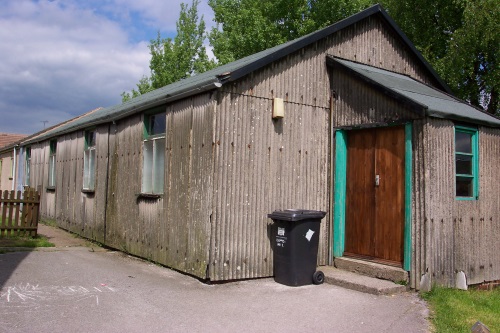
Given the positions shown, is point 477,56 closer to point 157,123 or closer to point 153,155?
point 157,123

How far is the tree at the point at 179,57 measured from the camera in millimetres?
36469

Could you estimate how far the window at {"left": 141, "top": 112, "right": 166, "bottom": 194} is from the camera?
9678 mm

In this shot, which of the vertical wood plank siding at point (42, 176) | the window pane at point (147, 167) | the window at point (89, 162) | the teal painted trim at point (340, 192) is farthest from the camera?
the vertical wood plank siding at point (42, 176)

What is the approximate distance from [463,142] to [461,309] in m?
3.21

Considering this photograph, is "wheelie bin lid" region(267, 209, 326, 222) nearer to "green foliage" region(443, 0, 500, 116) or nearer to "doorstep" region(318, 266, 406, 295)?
"doorstep" region(318, 266, 406, 295)

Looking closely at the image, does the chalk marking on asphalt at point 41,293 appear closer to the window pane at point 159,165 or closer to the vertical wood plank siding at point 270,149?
the vertical wood plank siding at point 270,149

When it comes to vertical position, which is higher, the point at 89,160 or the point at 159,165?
the point at 89,160

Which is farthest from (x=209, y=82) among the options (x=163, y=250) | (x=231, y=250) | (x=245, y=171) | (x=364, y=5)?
(x=364, y=5)

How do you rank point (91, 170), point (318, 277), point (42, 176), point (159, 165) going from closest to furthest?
1. point (318, 277)
2. point (159, 165)
3. point (91, 170)
4. point (42, 176)

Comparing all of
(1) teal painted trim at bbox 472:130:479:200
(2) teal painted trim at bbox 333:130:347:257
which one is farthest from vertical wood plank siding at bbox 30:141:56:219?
(1) teal painted trim at bbox 472:130:479:200

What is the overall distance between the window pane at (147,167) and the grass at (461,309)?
20.1 ft

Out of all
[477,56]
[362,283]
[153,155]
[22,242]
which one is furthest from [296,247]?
[477,56]

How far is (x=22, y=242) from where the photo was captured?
37.2 ft

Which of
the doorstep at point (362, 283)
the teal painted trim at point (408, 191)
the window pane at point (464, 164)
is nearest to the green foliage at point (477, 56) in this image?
the window pane at point (464, 164)
